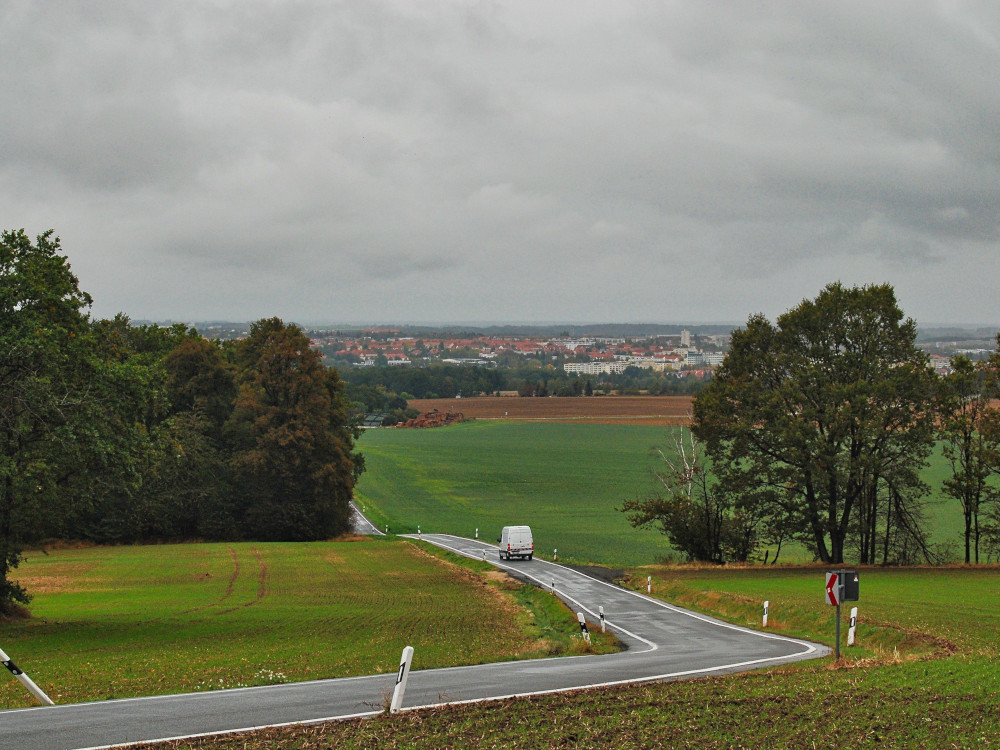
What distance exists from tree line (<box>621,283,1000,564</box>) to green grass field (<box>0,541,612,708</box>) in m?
15.2

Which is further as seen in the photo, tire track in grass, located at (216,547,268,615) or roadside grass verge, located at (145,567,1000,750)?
tire track in grass, located at (216,547,268,615)

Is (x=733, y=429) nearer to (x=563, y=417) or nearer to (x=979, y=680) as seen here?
(x=979, y=680)

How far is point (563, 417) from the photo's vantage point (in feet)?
574

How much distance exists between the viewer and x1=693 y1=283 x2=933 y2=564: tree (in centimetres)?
4803

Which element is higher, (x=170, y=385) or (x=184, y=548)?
(x=170, y=385)

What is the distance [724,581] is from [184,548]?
3733cm

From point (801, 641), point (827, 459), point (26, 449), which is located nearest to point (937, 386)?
point (827, 459)

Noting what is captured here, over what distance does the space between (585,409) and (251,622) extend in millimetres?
153348

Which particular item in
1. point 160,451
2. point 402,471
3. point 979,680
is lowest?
point 402,471

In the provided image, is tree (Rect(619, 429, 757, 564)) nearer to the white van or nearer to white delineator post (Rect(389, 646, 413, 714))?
the white van

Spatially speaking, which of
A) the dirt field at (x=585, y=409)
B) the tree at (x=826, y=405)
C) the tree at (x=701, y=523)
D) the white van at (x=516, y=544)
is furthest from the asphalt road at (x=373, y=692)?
the dirt field at (x=585, y=409)

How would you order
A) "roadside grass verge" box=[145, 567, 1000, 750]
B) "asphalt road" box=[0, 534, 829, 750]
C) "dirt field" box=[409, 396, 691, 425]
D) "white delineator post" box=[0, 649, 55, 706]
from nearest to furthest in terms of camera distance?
"roadside grass verge" box=[145, 567, 1000, 750] → "asphalt road" box=[0, 534, 829, 750] → "white delineator post" box=[0, 649, 55, 706] → "dirt field" box=[409, 396, 691, 425]

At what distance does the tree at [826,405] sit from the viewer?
4803 cm

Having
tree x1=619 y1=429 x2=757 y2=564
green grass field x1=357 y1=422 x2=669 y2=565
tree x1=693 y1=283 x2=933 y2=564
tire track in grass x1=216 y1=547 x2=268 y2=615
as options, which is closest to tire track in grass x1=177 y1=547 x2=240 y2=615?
tire track in grass x1=216 y1=547 x2=268 y2=615
